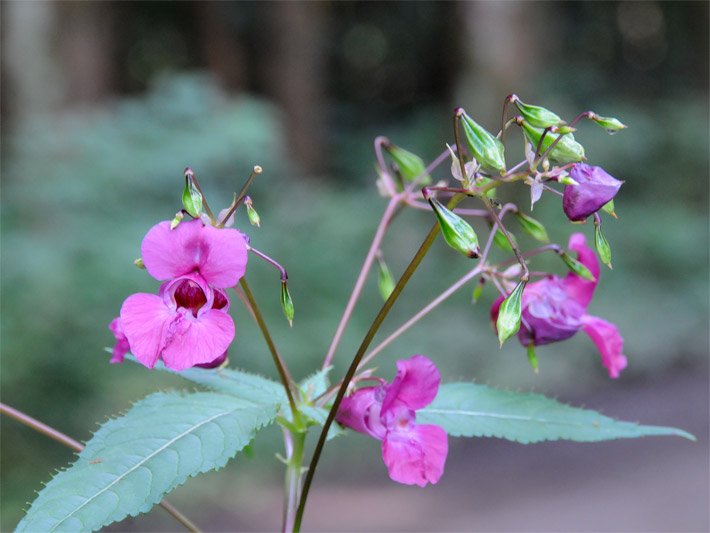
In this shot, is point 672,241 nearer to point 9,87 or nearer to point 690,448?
point 690,448

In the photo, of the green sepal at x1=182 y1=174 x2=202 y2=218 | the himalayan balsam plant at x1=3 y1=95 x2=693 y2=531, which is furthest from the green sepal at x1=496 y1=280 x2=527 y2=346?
the green sepal at x1=182 y1=174 x2=202 y2=218

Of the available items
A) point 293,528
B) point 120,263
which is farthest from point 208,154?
point 293,528

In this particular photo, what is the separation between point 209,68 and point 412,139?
12.3 feet

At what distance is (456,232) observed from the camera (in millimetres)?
1026

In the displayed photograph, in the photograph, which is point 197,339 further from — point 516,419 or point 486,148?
point 516,419

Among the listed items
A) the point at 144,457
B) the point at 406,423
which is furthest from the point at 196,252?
the point at 406,423

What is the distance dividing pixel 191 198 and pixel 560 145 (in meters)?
0.49

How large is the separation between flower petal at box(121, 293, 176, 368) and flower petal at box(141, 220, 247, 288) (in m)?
0.05

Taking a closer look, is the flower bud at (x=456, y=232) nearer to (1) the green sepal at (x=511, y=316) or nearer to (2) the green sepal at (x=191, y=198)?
(1) the green sepal at (x=511, y=316)

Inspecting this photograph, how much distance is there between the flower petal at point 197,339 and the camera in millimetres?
1057

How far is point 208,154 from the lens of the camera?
207 inches

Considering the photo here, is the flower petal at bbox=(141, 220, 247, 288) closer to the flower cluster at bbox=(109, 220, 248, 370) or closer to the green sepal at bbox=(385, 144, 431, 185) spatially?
the flower cluster at bbox=(109, 220, 248, 370)

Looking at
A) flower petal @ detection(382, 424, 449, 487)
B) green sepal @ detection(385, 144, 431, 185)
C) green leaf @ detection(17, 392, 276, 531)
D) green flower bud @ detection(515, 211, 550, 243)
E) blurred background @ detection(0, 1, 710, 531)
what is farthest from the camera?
blurred background @ detection(0, 1, 710, 531)

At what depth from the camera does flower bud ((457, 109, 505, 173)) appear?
104 cm
